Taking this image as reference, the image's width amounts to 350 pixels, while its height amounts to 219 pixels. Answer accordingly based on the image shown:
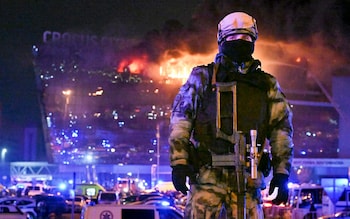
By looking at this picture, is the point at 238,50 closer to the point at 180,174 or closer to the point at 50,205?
the point at 180,174

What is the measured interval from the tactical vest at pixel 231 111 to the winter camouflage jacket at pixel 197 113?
1.3 inches

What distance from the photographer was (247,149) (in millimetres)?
4359

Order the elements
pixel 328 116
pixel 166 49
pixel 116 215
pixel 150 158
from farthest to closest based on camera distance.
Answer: pixel 150 158 < pixel 328 116 < pixel 166 49 < pixel 116 215

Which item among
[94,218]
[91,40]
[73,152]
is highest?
[91,40]

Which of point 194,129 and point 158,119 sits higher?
point 158,119

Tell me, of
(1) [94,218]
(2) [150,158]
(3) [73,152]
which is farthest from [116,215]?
(3) [73,152]

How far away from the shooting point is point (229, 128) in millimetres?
4488

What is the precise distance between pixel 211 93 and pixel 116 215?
883 cm

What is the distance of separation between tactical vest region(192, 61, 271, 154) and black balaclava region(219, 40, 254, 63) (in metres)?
0.11

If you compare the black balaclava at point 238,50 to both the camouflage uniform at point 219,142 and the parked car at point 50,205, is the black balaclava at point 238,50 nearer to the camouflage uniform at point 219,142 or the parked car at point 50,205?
the camouflage uniform at point 219,142

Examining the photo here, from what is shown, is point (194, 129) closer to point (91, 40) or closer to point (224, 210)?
point (224, 210)

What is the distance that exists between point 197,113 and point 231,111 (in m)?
0.23

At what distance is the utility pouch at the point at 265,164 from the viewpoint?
4520 mm

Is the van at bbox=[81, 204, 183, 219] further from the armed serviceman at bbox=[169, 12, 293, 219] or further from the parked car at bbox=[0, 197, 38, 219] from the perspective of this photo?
the parked car at bbox=[0, 197, 38, 219]
